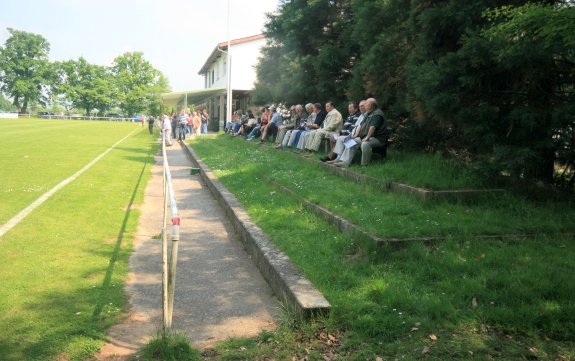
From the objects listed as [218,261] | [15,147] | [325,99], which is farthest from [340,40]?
[15,147]

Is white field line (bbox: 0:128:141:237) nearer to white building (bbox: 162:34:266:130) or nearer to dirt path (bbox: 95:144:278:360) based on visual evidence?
dirt path (bbox: 95:144:278:360)

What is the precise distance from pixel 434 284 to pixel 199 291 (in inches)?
87.3

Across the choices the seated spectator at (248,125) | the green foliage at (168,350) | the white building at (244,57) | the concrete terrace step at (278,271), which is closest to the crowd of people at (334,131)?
the concrete terrace step at (278,271)

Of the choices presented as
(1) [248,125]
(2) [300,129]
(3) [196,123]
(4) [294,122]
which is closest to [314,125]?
(2) [300,129]

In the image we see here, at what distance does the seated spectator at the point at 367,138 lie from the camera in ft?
32.1

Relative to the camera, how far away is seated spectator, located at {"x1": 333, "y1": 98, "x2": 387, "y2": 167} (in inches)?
385

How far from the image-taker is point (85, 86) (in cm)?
10356

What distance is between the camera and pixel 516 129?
691cm

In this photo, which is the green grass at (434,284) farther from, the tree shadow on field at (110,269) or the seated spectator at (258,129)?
the seated spectator at (258,129)

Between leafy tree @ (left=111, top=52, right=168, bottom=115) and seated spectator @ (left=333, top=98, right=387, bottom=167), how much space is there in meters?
95.0

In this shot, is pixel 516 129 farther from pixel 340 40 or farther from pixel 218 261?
pixel 340 40

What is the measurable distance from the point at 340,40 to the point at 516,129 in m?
10.2

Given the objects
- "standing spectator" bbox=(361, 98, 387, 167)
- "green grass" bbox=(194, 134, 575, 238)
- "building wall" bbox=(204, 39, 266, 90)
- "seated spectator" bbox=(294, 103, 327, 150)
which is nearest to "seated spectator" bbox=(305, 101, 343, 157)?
"seated spectator" bbox=(294, 103, 327, 150)

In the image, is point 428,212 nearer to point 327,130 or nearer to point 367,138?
point 367,138
